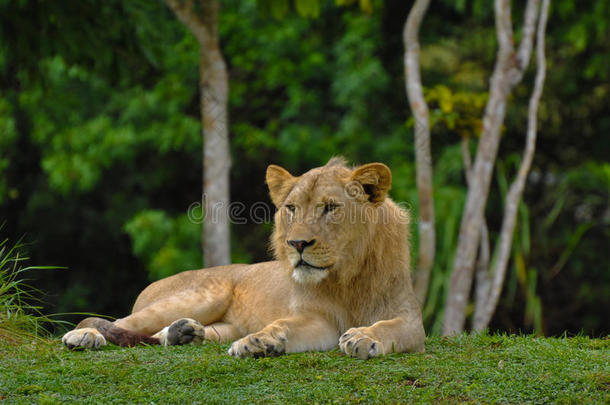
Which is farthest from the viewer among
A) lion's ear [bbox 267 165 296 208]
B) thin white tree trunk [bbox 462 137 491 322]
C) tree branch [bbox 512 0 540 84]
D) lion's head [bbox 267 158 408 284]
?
thin white tree trunk [bbox 462 137 491 322]

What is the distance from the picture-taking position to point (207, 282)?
5352 mm

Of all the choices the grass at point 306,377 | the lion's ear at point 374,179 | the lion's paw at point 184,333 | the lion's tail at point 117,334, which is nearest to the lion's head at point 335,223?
the lion's ear at point 374,179

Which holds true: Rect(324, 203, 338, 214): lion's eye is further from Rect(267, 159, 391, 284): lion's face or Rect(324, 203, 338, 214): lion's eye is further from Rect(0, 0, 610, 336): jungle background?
Rect(0, 0, 610, 336): jungle background

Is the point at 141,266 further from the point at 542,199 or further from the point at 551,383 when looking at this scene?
the point at 551,383

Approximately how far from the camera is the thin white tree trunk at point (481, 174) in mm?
8922

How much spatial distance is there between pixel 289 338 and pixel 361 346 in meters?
0.44

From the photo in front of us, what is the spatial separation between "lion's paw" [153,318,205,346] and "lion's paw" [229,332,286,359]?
1.82 ft

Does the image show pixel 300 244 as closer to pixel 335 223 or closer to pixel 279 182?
pixel 335 223

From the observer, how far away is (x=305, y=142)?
1170 cm

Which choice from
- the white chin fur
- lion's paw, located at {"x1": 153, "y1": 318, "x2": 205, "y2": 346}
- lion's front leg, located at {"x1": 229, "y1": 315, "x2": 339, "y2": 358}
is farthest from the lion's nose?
lion's paw, located at {"x1": 153, "y1": 318, "x2": 205, "y2": 346}

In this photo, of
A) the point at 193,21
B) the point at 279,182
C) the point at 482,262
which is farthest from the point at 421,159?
the point at 279,182

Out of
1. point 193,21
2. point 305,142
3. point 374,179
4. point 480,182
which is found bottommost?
point 480,182

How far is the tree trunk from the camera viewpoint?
29.2 feet

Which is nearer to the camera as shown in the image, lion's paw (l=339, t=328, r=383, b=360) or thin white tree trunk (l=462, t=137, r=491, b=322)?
lion's paw (l=339, t=328, r=383, b=360)
